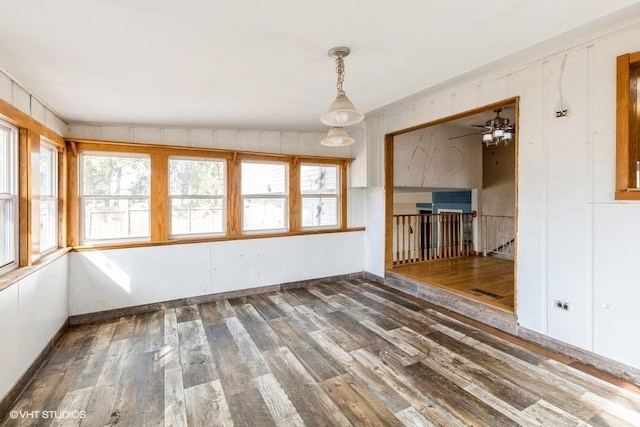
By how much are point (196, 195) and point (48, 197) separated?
1.62 meters

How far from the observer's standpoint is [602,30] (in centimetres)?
232

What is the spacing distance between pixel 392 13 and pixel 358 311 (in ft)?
10.7

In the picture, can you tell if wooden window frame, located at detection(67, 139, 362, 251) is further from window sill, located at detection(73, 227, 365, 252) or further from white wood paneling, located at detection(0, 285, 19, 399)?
white wood paneling, located at detection(0, 285, 19, 399)

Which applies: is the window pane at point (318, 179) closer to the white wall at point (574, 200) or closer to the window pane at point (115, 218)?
the window pane at point (115, 218)

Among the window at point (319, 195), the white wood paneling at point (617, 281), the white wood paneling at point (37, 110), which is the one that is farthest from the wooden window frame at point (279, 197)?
the white wood paneling at point (617, 281)

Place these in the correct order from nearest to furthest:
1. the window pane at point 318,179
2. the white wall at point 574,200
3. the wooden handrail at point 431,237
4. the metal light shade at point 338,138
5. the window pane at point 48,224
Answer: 1. the white wall at point 574,200
2. the metal light shade at point 338,138
3. the window pane at point 48,224
4. the window pane at point 318,179
5. the wooden handrail at point 431,237

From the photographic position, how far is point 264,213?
4.90 meters

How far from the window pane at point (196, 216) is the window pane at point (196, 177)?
5.3 inches

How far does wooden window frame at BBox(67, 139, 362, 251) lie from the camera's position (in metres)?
3.72

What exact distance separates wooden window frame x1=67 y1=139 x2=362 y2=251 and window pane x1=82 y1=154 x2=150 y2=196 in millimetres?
108

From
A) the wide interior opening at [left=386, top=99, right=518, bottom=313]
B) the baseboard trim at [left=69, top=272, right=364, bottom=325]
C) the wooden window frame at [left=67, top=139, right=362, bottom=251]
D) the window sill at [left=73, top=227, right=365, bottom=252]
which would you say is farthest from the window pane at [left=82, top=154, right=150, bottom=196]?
the wide interior opening at [left=386, top=99, right=518, bottom=313]

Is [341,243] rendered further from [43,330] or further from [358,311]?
[43,330]

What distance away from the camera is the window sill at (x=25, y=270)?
221cm

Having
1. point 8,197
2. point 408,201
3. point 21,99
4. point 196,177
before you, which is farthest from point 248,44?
point 408,201
